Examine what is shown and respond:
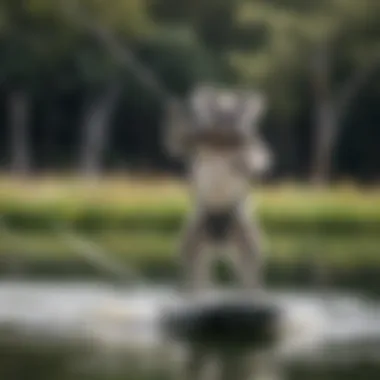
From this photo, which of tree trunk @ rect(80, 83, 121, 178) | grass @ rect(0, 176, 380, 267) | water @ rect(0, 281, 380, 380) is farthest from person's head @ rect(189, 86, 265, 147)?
tree trunk @ rect(80, 83, 121, 178)

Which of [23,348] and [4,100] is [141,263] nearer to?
[23,348]

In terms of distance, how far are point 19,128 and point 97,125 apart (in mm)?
1506

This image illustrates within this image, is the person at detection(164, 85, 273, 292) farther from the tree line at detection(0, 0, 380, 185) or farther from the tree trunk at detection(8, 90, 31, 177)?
the tree trunk at detection(8, 90, 31, 177)

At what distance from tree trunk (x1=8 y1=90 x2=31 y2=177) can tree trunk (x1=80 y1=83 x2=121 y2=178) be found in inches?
42.2

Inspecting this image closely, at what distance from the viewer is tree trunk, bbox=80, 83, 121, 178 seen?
22641mm

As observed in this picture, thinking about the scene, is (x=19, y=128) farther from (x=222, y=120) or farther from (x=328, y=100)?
(x=222, y=120)

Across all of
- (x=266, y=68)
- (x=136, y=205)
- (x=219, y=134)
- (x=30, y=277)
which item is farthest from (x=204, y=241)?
(x=266, y=68)

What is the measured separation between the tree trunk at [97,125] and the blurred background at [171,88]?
3cm

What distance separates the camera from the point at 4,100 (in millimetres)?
23578

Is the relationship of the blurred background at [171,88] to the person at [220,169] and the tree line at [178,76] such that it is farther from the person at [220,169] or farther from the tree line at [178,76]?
the person at [220,169]

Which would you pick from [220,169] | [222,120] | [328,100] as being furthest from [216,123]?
[328,100]

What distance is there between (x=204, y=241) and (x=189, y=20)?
16.5 m

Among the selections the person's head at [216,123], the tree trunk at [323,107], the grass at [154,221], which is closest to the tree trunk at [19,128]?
the grass at [154,221]

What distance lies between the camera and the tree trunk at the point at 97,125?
22641 millimetres
